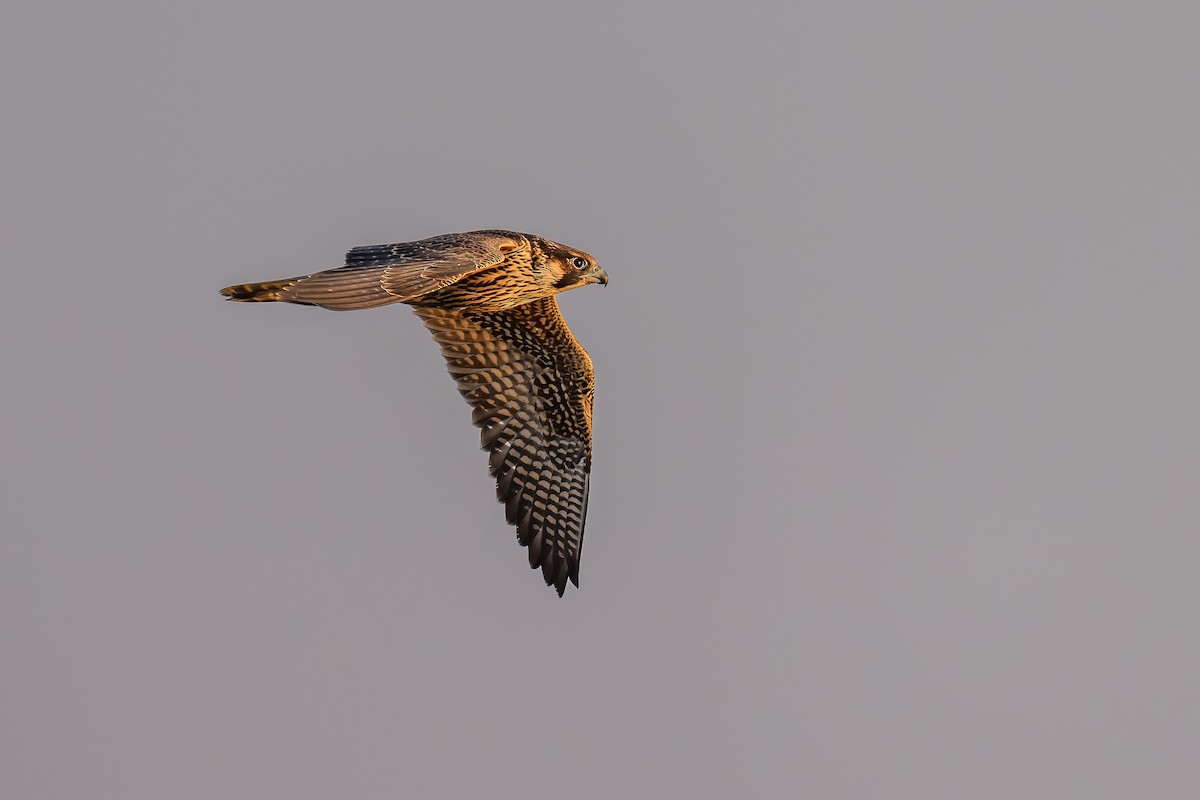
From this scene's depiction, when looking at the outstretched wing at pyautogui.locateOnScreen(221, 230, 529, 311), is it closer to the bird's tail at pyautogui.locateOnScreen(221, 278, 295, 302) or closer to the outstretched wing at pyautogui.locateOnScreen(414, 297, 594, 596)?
the bird's tail at pyautogui.locateOnScreen(221, 278, 295, 302)

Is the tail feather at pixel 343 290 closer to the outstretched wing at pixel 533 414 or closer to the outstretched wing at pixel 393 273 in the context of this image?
the outstretched wing at pixel 393 273

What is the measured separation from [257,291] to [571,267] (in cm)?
280

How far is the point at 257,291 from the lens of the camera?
1467 centimetres

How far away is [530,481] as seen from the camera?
17.3 m

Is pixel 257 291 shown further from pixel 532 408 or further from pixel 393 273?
pixel 532 408

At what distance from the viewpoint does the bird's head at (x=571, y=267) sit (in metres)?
15.7

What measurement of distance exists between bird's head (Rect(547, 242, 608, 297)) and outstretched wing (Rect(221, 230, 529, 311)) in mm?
363

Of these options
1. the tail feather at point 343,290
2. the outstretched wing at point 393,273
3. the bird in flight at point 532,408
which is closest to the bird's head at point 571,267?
the outstretched wing at point 393,273

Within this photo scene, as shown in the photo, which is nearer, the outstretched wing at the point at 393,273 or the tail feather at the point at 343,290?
the tail feather at the point at 343,290

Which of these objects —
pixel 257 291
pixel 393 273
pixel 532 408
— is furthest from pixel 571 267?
pixel 257 291

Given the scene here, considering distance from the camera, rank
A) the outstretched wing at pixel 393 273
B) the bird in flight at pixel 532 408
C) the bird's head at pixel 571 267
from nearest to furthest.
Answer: the outstretched wing at pixel 393 273 → the bird's head at pixel 571 267 → the bird in flight at pixel 532 408

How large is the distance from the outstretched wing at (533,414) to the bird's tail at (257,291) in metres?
2.59

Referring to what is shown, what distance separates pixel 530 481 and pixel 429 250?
355 cm

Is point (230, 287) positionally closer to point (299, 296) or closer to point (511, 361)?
point (299, 296)
